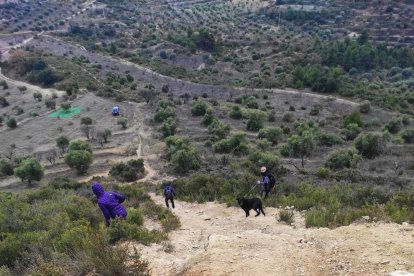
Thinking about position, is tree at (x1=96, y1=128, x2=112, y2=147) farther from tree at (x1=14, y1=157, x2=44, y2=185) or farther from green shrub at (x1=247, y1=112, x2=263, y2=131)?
green shrub at (x1=247, y1=112, x2=263, y2=131)

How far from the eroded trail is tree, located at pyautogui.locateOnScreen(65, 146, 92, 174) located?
1814 centimetres

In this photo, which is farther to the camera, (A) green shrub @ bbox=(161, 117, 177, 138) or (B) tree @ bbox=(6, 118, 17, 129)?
(B) tree @ bbox=(6, 118, 17, 129)

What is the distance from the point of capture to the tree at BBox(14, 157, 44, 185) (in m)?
27.5

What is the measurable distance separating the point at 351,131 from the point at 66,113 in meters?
26.0

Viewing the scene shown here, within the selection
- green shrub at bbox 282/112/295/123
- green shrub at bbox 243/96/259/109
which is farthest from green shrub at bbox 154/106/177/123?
green shrub at bbox 282/112/295/123

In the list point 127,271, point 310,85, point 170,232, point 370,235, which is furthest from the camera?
point 310,85

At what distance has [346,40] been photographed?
71.8 metres

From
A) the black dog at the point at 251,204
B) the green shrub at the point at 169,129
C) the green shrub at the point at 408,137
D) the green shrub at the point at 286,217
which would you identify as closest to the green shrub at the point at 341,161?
the green shrub at the point at 408,137

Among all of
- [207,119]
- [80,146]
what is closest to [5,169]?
[80,146]

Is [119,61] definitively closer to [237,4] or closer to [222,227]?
[237,4]

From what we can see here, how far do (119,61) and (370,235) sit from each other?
6390cm

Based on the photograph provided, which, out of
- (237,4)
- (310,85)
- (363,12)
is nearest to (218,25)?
(237,4)

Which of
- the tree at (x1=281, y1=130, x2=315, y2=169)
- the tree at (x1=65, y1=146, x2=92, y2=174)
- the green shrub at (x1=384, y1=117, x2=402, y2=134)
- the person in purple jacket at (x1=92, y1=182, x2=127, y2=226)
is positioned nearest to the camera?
the person in purple jacket at (x1=92, y1=182, x2=127, y2=226)

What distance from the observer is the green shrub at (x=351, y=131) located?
115 ft
